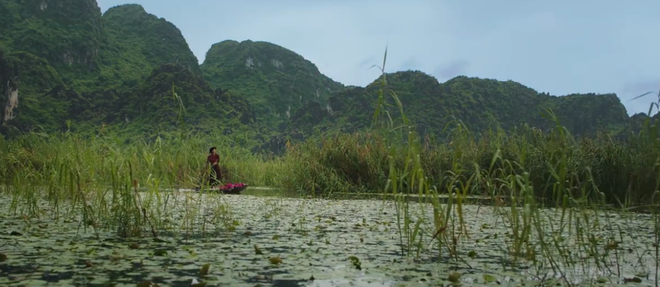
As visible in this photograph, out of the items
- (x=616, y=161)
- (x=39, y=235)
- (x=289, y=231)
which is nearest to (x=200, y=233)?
(x=289, y=231)

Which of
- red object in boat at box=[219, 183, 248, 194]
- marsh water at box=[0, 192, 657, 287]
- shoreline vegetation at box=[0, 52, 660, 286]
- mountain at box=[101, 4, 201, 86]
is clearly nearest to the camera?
marsh water at box=[0, 192, 657, 287]

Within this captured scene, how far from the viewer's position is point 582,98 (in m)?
61.2

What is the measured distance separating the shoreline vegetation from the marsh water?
2.7 inches

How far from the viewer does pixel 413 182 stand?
12.2ft

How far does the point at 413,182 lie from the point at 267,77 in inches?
3620

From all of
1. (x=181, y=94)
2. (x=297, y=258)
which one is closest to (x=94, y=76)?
(x=181, y=94)

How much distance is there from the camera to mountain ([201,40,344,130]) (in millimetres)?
83438

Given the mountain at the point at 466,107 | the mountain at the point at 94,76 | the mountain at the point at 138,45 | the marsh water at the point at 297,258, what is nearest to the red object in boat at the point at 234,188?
the marsh water at the point at 297,258

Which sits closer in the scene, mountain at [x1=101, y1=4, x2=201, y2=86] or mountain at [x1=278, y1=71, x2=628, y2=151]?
mountain at [x1=278, y1=71, x2=628, y2=151]

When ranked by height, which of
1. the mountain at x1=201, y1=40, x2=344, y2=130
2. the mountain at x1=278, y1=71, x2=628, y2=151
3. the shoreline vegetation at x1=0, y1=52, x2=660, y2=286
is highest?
the mountain at x1=201, y1=40, x2=344, y2=130

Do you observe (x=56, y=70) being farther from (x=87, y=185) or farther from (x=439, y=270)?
(x=439, y=270)

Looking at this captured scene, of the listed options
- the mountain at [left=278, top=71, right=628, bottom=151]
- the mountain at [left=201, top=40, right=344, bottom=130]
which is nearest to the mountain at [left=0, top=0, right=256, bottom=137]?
the mountain at [left=201, top=40, right=344, bottom=130]

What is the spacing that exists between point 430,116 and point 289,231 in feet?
163

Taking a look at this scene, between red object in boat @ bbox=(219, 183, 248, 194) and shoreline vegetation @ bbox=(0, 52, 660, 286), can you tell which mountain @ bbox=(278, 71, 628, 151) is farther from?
red object in boat @ bbox=(219, 183, 248, 194)
